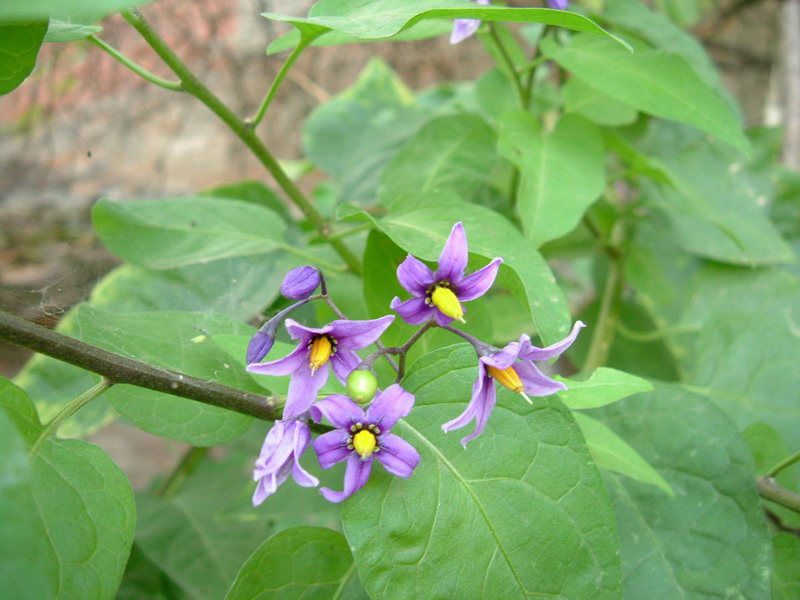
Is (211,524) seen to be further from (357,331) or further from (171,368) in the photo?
(357,331)

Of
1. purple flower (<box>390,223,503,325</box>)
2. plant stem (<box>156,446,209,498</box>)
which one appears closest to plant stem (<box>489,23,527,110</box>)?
purple flower (<box>390,223,503,325</box>)

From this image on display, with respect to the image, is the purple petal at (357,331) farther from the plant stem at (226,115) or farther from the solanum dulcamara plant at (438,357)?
the plant stem at (226,115)

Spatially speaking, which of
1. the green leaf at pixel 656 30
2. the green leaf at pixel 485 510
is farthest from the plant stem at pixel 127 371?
the green leaf at pixel 656 30

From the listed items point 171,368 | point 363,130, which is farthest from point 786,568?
point 363,130

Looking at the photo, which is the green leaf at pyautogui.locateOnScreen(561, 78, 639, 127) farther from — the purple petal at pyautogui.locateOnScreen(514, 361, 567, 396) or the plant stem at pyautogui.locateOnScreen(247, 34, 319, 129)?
the purple petal at pyautogui.locateOnScreen(514, 361, 567, 396)

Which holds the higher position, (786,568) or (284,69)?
(284,69)
